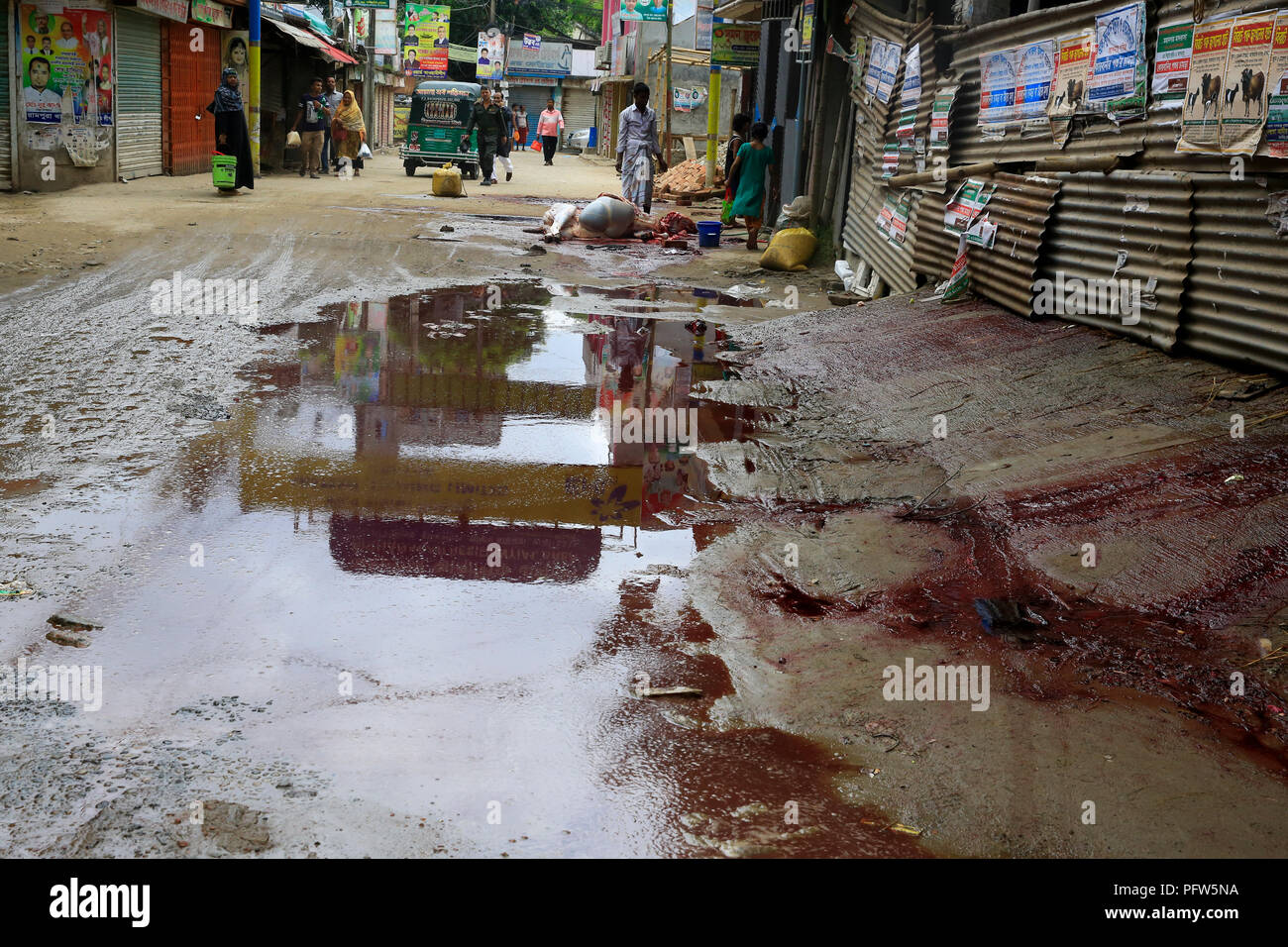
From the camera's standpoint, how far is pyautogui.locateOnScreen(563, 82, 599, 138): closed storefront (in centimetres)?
6612

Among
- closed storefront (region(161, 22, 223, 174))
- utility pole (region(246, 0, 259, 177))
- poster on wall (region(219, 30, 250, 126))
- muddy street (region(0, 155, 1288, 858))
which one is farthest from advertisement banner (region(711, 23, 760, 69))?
muddy street (region(0, 155, 1288, 858))

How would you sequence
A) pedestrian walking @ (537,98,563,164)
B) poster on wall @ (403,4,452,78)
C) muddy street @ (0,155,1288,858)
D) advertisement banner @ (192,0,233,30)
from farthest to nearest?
poster on wall @ (403,4,452,78), pedestrian walking @ (537,98,563,164), advertisement banner @ (192,0,233,30), muddy street @ (0,155,1288,858)

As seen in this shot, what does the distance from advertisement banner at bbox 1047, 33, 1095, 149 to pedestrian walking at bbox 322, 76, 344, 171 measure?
22109 millimetres

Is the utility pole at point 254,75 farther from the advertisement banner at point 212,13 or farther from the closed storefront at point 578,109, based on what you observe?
the closed storefront at point 578,109

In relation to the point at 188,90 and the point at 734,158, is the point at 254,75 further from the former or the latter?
the point at 734,158

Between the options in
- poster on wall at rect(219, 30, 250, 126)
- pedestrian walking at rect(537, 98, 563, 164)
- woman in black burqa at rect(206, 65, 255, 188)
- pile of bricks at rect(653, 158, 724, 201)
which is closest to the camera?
woman in black burqa at rect(206, 65, 255, 188)

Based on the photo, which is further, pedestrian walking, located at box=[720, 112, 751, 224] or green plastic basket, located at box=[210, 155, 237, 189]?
green plastic basket, located at box=[210, 155, 237, 189]

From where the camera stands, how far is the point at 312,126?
2661cm

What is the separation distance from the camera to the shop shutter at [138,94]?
2025 cm

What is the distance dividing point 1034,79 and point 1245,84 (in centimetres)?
300

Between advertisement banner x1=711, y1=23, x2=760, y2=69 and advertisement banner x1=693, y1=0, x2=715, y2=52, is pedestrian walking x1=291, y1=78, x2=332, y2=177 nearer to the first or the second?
advertisement banner x1=711, y1=23, x2=760, y2=69

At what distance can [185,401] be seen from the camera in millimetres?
7207

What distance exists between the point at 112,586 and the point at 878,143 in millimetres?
10866
